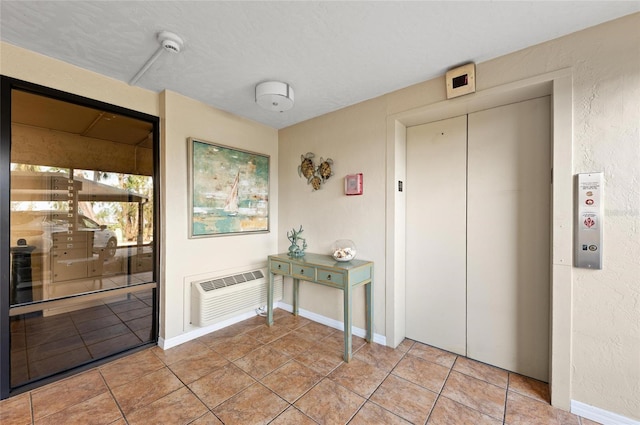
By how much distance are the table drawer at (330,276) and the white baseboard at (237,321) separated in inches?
28.7

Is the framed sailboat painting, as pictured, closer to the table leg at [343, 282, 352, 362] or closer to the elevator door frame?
the table leg at [343, 282, 352, 362]

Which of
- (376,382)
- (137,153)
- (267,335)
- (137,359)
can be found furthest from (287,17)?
(137,359)

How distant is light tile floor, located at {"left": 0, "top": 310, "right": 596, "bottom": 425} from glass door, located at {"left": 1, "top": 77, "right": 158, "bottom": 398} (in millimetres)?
383

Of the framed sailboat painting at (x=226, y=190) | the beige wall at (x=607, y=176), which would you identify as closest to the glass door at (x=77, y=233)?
the framed sailboat painting at (x=226, y=190)

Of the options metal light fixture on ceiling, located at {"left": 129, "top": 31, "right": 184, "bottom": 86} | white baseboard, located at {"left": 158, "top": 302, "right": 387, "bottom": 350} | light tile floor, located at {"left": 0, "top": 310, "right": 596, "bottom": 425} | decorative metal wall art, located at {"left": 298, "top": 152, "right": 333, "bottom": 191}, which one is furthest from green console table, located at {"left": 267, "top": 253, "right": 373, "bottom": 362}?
metal light fixture on ceiling, located at {"left": 129, "top": 31, "right": 184, "bottom": 86}

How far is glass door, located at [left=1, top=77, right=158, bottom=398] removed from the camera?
2.11m

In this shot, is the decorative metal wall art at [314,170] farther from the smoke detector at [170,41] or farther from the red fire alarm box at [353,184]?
the smoke detector at [170,41]

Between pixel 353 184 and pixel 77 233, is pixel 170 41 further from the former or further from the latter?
pixel 77 233

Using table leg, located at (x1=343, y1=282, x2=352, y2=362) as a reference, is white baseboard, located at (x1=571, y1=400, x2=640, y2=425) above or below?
below

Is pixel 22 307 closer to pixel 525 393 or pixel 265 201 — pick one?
pixel 265 201

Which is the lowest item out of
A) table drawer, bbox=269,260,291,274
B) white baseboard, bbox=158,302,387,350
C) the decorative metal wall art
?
white baseboard, bbox=158,302,387,350

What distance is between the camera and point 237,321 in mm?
3082

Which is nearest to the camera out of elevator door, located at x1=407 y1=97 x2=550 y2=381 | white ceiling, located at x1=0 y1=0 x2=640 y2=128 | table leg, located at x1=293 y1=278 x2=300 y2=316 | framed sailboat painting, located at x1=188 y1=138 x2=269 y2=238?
white ceiling, located at x1=0 y1=0 x2=640 y2=128

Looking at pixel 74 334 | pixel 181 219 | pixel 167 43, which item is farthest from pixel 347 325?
pixel 74 334
